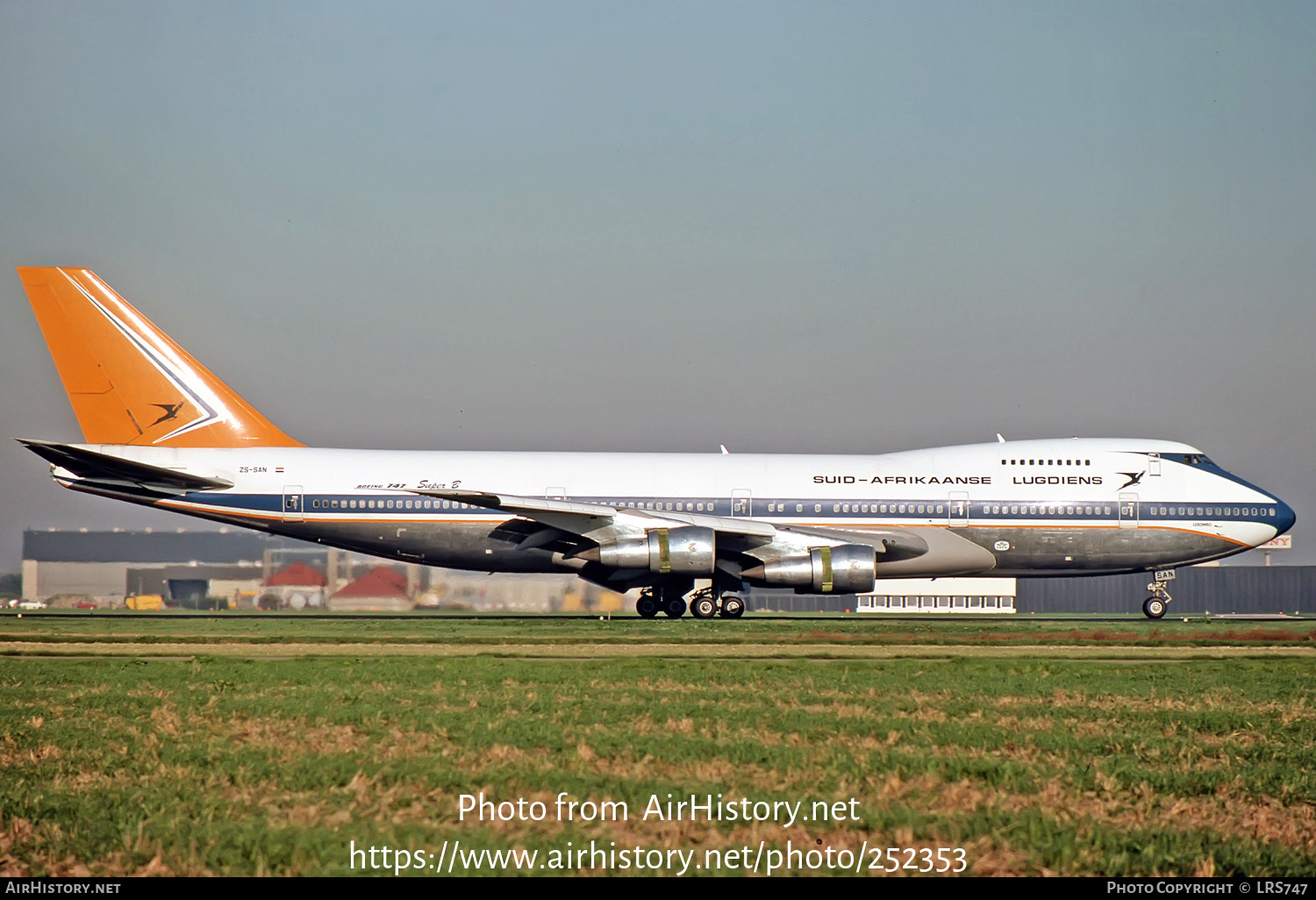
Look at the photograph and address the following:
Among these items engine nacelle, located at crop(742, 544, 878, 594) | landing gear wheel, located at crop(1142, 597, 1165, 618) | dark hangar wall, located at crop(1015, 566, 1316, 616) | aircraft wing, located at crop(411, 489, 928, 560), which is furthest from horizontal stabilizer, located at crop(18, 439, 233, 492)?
dark hangar wall, located at crop(1015, 566, 1316, 616)

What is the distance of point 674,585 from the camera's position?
110 feet

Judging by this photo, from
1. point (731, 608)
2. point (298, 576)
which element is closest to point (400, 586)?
point (298, 576)

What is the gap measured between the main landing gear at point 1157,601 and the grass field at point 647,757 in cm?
1973

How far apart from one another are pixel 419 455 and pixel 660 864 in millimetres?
28452

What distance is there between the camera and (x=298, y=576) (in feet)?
135

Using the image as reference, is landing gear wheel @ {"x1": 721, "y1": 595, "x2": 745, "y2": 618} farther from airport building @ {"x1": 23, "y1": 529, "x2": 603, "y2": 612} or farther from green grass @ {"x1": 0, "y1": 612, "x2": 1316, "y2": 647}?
airport building @ {"x1": 23, "y1": 529, "x2": 603, "y2": 612}

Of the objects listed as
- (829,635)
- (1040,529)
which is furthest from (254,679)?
(1040,529)

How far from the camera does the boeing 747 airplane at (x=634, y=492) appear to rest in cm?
3250

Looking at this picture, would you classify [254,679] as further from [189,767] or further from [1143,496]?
[1143,496]

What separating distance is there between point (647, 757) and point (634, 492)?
80.5 ft

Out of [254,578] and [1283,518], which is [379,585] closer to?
[254,578]

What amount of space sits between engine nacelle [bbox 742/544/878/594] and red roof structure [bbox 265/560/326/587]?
16.8 m

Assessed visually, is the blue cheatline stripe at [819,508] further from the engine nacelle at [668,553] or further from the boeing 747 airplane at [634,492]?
the engine nacelle at [668,553]

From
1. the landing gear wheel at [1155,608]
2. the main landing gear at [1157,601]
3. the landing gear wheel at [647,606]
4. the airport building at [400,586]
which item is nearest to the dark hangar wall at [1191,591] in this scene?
the airport building at [400,586]
